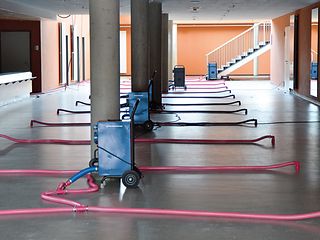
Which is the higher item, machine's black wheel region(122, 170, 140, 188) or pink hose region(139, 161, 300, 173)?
machine's black wheel region(122, 170, 140, 188)

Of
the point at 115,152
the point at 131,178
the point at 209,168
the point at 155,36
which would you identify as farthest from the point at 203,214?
the point at 155,36

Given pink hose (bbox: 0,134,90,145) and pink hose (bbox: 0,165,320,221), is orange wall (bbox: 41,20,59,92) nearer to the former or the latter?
pink hose (bbox: 0,134,90,145)

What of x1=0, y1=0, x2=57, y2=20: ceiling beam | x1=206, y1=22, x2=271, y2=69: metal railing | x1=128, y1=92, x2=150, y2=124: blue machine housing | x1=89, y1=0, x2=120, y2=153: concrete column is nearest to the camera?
x1=89, y1=0, x2=120, y2=153: concrete column

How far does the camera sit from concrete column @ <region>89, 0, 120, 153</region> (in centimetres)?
771

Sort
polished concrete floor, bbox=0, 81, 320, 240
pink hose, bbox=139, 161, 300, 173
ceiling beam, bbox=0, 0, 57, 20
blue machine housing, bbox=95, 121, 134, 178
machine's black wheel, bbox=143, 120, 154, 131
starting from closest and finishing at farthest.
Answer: polished concrete floor, bbox=0, 81, 320, 240 → blue machine housing, bbox=95, 121, 134, 178 → pink hose, bbox=139, 161, 300, 173 → machine's black wheel, bbox=143, 120, 154, 131 → ceiling beam, bbox=0, 0, 57, 20

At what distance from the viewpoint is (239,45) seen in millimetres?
35750

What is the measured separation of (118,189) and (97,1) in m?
2.45

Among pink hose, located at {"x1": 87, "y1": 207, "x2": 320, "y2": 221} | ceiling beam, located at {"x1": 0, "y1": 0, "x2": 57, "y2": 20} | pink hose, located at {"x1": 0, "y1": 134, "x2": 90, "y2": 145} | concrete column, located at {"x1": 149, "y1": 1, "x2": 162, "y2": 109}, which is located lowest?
pink hose, located at {"x1": 87, "y1": 207, "x2": 320, "y2": 221}

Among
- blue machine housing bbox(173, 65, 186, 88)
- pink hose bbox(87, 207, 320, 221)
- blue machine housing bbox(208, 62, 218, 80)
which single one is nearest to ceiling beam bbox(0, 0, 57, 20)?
blue machine housing bbox(173, 65, 186, 88)

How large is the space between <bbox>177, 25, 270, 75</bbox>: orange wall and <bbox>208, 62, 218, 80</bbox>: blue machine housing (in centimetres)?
697

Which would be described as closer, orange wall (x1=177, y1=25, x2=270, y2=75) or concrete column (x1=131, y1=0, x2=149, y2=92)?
concrete column (x1=131, y1=0, x2=149, y2=92)

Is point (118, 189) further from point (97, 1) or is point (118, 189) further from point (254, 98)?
point (254, 98)

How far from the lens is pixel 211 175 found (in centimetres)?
776

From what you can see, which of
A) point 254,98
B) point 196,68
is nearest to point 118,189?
point 254,98
